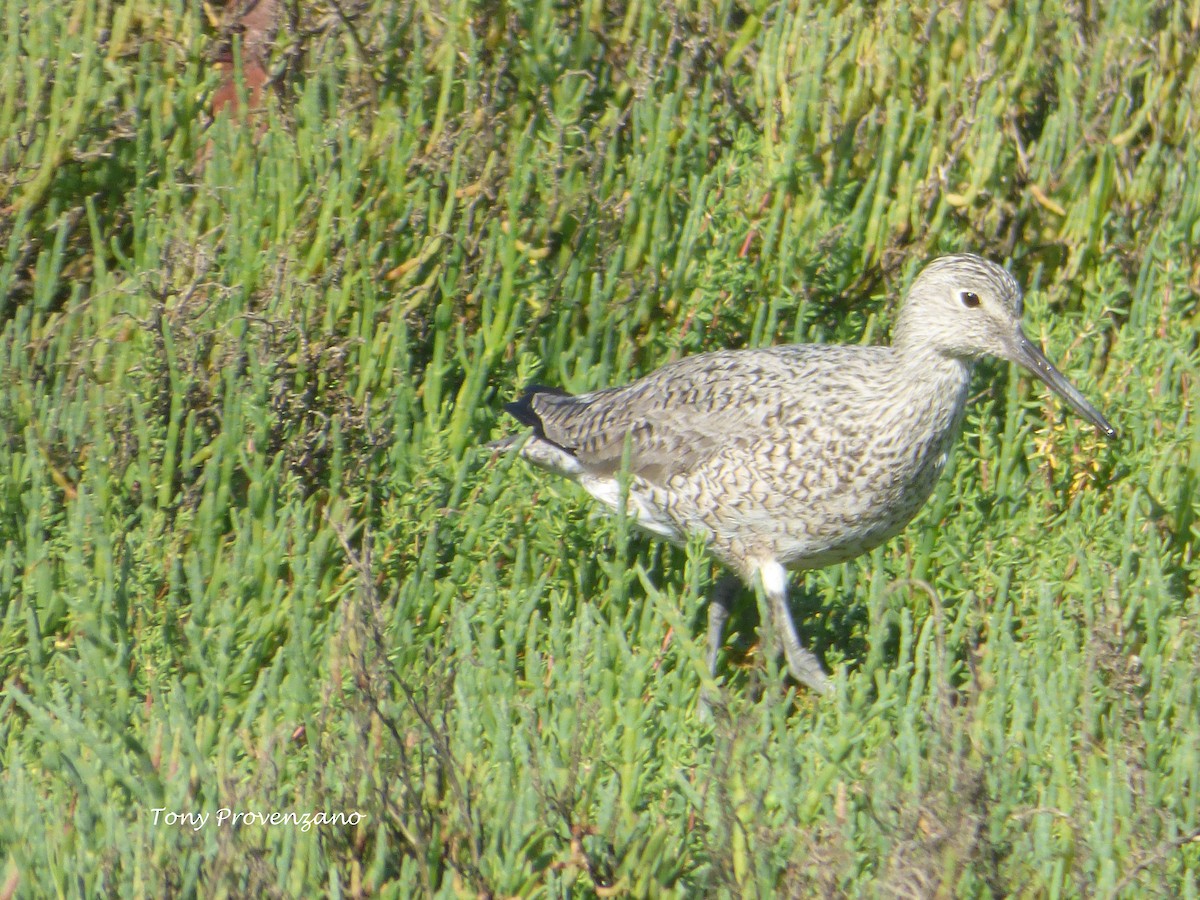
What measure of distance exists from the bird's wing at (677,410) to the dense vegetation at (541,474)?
183 millimetres

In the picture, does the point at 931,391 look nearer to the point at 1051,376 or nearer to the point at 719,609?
the point at 1051,376

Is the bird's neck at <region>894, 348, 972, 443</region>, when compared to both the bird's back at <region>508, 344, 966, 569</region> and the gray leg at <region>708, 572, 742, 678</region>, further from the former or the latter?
the gray leg at <region>708, 572, 742, 678</region>

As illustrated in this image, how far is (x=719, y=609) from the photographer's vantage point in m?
4.68

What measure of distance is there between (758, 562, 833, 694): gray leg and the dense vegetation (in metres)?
0.13

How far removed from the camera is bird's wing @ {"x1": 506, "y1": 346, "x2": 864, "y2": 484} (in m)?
4.52

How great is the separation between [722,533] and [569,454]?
636 millimetres

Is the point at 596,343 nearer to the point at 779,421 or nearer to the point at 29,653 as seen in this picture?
the point at 779,421

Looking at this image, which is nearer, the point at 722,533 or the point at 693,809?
the point at 693,809

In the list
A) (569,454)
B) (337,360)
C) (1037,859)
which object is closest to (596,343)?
(569,454)

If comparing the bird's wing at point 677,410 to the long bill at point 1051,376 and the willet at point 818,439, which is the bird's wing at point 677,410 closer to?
the willet at point 818,439

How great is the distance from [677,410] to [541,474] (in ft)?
2.03

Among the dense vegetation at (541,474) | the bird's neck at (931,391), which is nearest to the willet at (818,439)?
the bird's neck at (931,391)

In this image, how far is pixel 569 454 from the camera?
4.81 m

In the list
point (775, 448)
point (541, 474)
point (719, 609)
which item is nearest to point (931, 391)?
point (775, 448)
